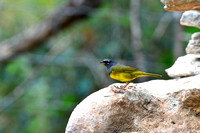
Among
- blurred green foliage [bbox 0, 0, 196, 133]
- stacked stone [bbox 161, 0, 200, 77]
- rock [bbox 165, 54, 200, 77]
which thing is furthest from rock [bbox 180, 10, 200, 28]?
blurred green foliage [bbox 0, 0, 196, 133]

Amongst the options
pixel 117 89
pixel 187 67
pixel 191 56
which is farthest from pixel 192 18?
pixel 117 89

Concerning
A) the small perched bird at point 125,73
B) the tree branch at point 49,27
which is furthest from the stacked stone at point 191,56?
the tree branch at point 49,27

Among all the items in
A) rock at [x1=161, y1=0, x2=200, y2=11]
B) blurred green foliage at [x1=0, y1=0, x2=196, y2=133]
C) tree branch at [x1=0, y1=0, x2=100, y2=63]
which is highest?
rock at [x1=161, y1=0, x2=200, y2=11]

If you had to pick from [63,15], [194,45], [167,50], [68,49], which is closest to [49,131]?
[68,49]

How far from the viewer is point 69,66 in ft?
32.4

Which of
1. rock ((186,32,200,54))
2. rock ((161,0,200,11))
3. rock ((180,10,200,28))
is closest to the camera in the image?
rock ((161,0,200,11))

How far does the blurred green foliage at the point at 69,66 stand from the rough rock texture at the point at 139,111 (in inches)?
220

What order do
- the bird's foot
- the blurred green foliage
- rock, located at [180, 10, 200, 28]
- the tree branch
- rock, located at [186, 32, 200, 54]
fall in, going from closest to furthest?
the bird's foot, rock, located at [180, 10, 200, 28], rock, located at [186, 32, 200, 54], the tree branch, the blurred green foliage

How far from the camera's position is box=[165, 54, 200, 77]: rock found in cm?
358

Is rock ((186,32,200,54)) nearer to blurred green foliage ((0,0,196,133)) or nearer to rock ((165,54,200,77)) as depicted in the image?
rock ((165,54,200,77))

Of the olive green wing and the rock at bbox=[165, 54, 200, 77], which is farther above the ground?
the olive green wing

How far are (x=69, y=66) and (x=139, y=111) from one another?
6.89m

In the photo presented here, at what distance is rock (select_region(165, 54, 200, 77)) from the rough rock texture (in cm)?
24

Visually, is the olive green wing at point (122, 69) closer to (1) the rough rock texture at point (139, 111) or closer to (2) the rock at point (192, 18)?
(1) the rough rock texture at point (139, 111)
